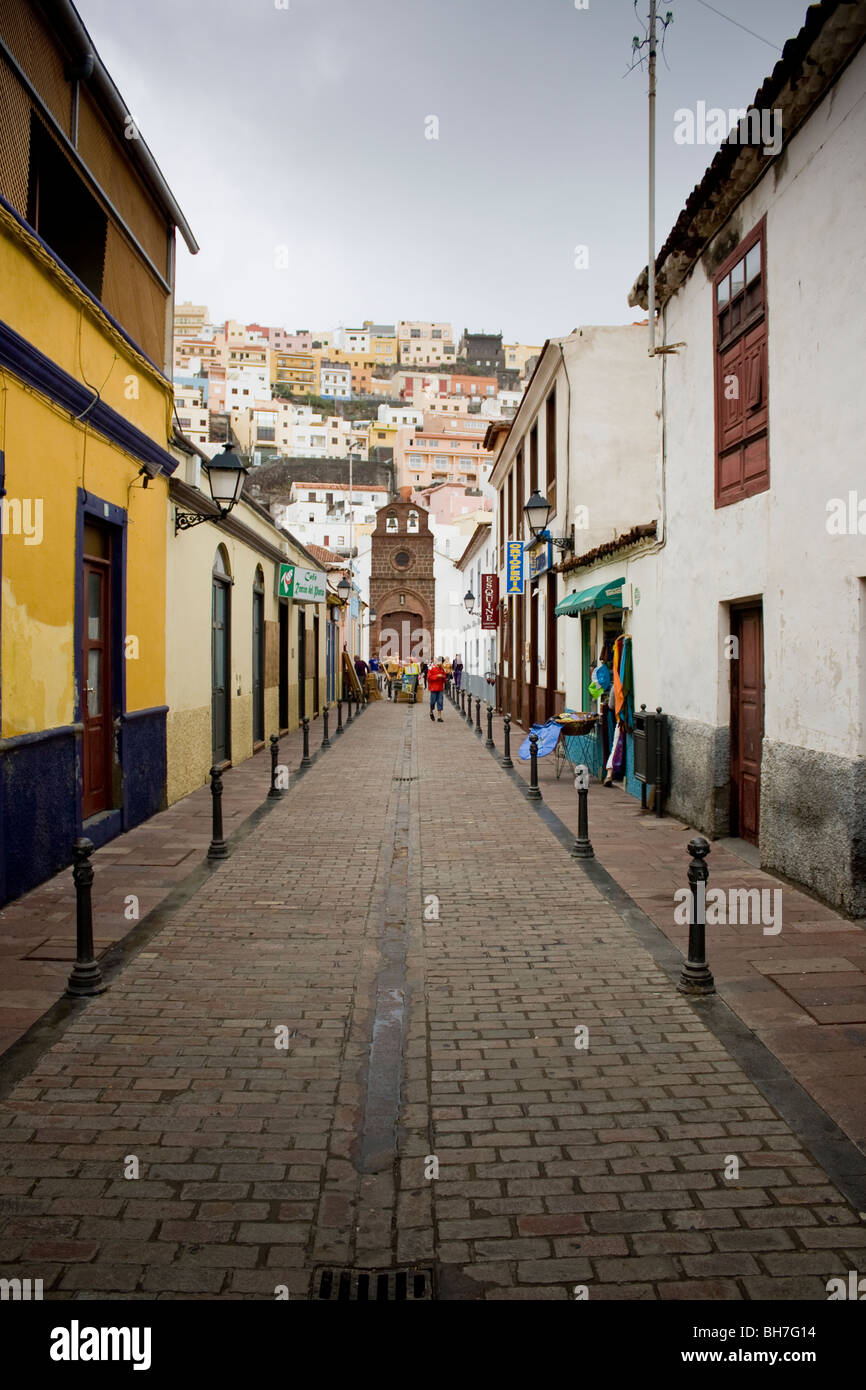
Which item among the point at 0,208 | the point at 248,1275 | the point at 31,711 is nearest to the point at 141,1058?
the point at 248,1275

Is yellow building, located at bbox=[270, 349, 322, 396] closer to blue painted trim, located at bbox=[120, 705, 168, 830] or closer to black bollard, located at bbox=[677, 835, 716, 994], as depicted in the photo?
blue painted trim, located at bbox=[120, 705, 168, 830]

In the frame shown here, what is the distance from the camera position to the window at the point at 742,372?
26.7 ft

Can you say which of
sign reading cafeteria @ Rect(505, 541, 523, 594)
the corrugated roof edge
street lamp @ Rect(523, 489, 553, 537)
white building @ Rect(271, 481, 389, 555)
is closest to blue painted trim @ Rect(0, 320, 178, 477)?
the corrugated roof edge

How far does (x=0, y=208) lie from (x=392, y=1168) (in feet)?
21.1

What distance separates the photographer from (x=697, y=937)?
5.29 meters

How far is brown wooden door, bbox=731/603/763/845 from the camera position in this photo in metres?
8.64

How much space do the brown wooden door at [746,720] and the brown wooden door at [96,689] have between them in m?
6.23

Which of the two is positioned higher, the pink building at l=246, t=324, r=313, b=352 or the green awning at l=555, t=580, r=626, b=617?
the pink building at l=246, t=324, r=313, b=352

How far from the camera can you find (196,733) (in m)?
12.3

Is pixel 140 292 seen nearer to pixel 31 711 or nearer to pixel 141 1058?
pixel 31 711

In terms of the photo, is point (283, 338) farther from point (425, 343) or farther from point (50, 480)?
point (50, 480)

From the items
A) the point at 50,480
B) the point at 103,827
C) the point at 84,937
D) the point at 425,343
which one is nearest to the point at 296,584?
the point at 103,827

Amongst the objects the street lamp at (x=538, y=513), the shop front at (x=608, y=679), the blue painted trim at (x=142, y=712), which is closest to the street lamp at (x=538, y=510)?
the street lamp at (x=538, y=513)

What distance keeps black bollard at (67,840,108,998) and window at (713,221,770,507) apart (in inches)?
243
